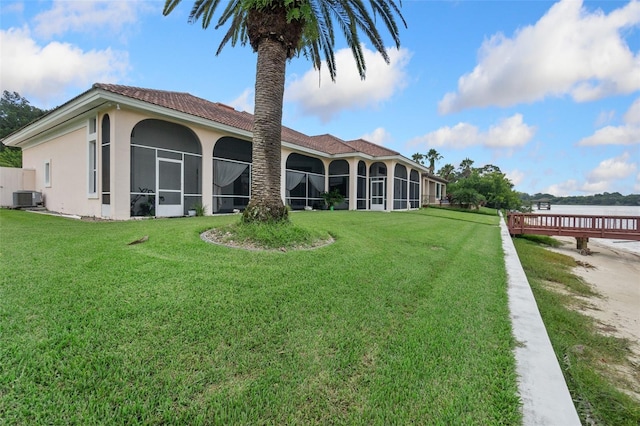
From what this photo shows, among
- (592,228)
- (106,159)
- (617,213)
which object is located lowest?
(592,228)

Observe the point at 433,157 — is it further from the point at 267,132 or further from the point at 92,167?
the point at 267,132

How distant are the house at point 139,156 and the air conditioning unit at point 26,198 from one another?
1.19ft

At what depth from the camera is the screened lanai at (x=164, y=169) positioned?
498 inches

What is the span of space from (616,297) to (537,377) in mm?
7828

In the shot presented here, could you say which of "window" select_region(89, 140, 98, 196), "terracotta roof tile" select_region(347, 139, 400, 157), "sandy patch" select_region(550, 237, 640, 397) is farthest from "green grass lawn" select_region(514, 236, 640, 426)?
"terracotta roof tile" select_region(347, 139, 400, 157)

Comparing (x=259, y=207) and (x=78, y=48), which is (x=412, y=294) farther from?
(x=78, y=48)

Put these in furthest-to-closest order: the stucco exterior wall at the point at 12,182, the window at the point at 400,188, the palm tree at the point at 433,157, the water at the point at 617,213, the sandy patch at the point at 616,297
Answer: the palm tree at the point at 433,157 < the window at the point at 400,188 < the water at the point at 617,213 < the stucco exterior wall at the point at 12,182 < the sandy patch at the point at 616,297

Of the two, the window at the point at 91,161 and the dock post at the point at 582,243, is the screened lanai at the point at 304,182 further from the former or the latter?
the dock post at the point at 582,243

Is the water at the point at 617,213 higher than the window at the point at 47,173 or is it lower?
lower

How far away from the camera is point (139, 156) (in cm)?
1337

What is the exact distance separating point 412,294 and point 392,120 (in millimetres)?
17162

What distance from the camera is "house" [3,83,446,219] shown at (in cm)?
1094

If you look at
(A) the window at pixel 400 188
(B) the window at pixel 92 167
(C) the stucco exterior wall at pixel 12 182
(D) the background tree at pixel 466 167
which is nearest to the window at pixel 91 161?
(B) the window at pixel 92 167

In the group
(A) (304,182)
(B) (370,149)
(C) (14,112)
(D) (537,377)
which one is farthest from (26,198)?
(C) (14,112)
